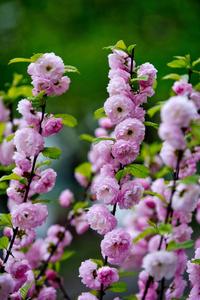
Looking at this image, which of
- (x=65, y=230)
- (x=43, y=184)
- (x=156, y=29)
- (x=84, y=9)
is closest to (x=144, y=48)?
(x=156, y=29)

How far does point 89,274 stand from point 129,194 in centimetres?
19

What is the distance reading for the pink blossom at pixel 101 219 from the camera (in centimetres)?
62

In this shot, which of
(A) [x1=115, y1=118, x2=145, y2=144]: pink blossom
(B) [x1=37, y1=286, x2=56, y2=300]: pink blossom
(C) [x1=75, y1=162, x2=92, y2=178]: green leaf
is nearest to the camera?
(A) [x1=115, y1=118, x2=145, y2=144]: pink blossom

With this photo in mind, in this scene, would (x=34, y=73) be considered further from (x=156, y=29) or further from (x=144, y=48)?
(x=156, y=29)

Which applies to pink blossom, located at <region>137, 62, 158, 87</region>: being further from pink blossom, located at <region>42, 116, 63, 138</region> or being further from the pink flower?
the pink flower

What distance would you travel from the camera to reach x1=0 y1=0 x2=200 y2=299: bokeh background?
9.96 feet

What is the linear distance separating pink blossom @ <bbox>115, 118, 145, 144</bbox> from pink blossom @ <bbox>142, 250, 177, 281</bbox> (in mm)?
215

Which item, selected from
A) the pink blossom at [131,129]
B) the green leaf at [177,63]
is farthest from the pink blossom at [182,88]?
the pink blossom at [131,129]

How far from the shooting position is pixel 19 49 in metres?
3.28

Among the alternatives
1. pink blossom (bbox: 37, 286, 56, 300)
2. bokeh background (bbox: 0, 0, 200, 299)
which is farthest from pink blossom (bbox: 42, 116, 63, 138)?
bokeh background (bbox: 0, 0, 200, 299)

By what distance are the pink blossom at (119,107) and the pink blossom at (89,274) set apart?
0.29 meters

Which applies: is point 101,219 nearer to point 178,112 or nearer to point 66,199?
point 178,112

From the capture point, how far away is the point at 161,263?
482 millimetres

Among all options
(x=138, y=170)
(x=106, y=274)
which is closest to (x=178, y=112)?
(x=138, y=170)
